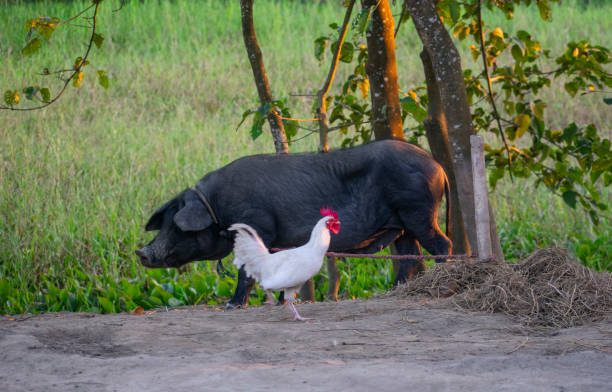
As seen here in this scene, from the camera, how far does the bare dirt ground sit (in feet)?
9.40

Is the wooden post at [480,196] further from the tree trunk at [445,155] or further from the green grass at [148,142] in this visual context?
the green grass at [148,142]

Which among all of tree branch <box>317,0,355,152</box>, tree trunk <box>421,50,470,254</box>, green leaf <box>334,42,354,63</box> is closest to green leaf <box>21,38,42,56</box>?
tree branch <box>317,0,355,152</box>

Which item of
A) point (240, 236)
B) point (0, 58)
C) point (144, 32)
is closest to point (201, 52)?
point (144, 32)

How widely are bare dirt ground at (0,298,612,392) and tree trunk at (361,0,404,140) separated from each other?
6.52 ft

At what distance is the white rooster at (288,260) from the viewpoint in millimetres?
4102

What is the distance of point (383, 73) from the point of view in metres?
6.11

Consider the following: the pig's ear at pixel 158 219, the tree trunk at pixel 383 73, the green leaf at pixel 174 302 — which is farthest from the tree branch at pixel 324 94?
the green leaf at pixel 174 302

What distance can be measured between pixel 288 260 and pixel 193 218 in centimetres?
159

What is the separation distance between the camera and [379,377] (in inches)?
113

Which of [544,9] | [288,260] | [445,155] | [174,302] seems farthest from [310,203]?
[544,9]

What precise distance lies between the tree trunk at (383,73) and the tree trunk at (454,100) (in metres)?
0.80

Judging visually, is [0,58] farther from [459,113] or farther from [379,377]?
[379,377]

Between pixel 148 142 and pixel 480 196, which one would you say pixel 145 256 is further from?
pixel 148 142

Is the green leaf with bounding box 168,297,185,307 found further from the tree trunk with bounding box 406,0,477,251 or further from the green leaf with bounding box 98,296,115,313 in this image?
the tree trunk with bounding box 406,0,477,251
